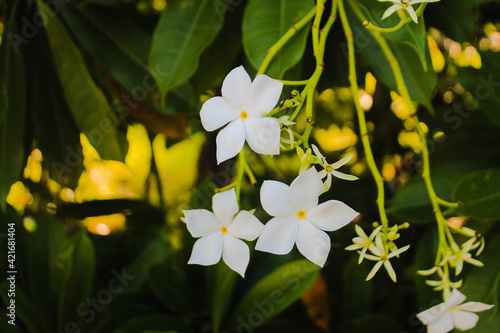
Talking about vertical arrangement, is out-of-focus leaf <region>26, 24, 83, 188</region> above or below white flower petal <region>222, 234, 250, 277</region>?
below

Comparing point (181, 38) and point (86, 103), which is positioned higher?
point (181, 38)

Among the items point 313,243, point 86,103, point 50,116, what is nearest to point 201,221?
point 313,243

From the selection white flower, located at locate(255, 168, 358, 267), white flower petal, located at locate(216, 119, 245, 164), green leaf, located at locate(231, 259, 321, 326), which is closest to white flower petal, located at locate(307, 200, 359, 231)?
white flower, located at locate(255, 168, 358, 267)

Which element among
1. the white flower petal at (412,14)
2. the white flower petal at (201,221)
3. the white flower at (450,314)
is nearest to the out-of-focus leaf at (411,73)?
the white flower petal at (412,14)

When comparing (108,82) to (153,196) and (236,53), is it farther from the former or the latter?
(153,196)

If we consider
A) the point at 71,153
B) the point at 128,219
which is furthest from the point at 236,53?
the point at 128,219

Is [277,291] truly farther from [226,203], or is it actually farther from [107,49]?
[107,49]

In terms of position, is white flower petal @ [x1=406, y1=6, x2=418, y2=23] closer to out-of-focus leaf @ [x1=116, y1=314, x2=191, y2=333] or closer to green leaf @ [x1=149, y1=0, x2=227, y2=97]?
green leaf @ [x1=149, y1=0, x2=227, y2=97]
